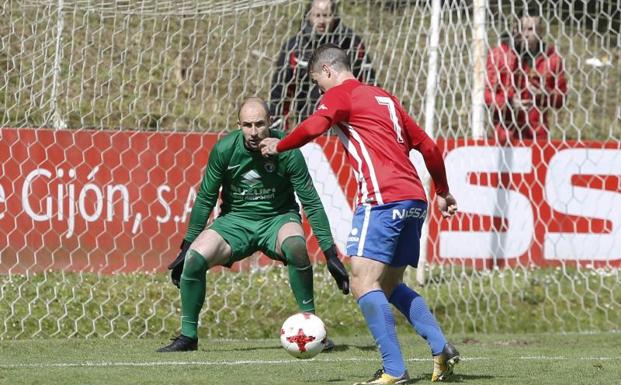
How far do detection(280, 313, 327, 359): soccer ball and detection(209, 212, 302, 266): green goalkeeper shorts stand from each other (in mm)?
1636

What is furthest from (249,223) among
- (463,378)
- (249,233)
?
(463,378)

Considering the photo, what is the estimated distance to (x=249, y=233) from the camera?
8.48 metres

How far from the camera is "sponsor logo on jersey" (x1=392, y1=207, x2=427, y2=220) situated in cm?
642

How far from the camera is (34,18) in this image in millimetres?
10672

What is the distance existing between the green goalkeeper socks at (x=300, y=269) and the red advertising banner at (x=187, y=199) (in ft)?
8.36

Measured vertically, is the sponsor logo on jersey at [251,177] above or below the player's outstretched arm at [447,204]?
above

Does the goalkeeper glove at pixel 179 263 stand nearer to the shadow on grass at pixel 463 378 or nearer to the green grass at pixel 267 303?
Answer: the green grass at pixel 267 303

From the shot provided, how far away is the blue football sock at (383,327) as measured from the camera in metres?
6.27

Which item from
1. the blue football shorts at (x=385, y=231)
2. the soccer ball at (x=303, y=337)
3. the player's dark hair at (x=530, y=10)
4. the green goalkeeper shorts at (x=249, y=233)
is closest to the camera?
the blue football shorts at (x=385, y=231)

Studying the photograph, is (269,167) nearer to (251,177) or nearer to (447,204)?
(251,177)

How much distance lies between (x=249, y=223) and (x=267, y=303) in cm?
213

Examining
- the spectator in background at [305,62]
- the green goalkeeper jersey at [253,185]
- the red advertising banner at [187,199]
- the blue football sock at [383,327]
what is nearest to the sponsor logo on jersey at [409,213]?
the blue football sock at [383,327]

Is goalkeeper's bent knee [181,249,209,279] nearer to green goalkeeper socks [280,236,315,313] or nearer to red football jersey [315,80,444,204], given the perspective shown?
green goalkeeper socks [280,236,315,313]

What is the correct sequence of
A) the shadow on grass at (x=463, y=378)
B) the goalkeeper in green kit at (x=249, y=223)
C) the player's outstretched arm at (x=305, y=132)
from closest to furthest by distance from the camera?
the player's outstretched arm at (x=305, y=132) < the shadow on grass at (x=463, y=378) < the goalkeeper in green kit at (x=249, y=223)
